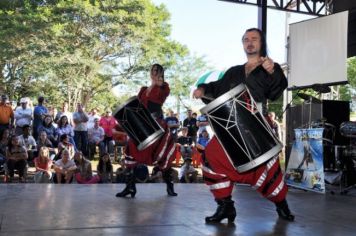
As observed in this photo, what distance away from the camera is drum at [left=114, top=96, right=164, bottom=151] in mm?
4621

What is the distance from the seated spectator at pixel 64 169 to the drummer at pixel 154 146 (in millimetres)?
3351

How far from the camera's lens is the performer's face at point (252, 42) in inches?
138

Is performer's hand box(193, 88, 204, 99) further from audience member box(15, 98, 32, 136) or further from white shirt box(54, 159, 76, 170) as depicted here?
audience member box(15, 98, 32, 136)

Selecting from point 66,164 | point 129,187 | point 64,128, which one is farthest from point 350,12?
point 129,187

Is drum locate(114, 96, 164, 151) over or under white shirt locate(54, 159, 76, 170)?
over

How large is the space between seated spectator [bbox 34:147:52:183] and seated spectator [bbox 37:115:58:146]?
1.65m

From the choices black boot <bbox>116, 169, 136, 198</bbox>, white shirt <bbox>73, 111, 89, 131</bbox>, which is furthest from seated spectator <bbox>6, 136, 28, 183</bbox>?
black boot <bbox>116, 169, 136, 198</bbox>

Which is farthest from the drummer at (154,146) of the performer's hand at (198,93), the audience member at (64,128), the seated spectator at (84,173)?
the audience member at (64,128)

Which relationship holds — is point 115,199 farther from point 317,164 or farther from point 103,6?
point 103,6

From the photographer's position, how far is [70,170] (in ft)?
26.3

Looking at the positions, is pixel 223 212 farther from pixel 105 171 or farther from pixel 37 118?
pixel 37 118

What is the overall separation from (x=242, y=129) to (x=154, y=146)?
1.79m

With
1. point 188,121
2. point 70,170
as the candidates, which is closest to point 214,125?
point 70,170

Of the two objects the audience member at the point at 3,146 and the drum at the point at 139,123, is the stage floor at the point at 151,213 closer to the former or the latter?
the drum at the point at 139,123
